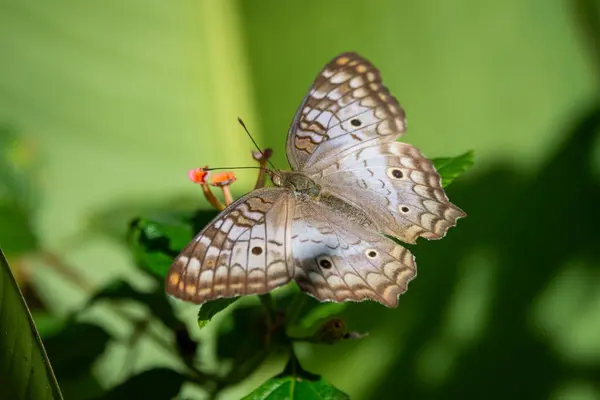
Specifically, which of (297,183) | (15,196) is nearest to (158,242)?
(297,183)

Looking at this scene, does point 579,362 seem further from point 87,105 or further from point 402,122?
point 87,105

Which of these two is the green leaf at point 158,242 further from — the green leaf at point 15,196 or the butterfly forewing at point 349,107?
the green leaf at point 15,196

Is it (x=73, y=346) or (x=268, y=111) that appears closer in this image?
(x=73, y=346)

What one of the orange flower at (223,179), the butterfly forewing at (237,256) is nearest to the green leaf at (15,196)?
the orange flower at (223,179)

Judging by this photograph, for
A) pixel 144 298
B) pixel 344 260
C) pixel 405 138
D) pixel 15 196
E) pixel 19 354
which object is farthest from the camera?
pixel 405 138

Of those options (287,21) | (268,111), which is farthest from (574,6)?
(268,111)

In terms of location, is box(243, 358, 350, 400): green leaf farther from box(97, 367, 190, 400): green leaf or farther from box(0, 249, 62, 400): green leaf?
box(0, 249, 62, 400): green leaf

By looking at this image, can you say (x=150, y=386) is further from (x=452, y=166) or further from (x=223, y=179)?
(x=452, y=166)

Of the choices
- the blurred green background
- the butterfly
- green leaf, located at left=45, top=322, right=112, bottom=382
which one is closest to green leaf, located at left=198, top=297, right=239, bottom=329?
the butterfly
